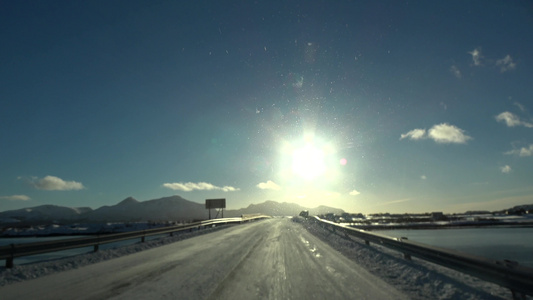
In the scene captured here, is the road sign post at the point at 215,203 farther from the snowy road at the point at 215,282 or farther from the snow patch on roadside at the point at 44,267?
the snowy road at the point at 215,282

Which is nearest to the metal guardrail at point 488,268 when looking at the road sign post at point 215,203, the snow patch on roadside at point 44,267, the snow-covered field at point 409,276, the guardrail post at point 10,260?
the snow-covered field at point 409,276

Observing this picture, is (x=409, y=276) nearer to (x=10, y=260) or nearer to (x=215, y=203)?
(x=10, y=260)

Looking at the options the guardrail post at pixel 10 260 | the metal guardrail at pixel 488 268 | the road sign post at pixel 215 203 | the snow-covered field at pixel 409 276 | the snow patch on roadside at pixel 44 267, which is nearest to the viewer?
the metal guardrail at pixel 488 268

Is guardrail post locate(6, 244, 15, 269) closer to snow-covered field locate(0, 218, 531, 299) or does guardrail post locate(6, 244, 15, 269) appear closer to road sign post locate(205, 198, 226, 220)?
snow-covered field locate(0, 218, 531, 299)

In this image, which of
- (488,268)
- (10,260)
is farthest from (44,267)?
(488,268)

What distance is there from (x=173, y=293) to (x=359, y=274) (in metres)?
5.00

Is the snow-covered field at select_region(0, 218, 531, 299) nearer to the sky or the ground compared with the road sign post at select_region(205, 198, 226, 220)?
nearer to the ground

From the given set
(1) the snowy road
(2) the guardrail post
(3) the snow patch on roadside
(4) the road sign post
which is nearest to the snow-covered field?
(3) the snow patch on roadside

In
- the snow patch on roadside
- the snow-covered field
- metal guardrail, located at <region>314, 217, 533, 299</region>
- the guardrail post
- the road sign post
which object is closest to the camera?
metal guardrail, located at <region>314, 217, 533, 299</region>

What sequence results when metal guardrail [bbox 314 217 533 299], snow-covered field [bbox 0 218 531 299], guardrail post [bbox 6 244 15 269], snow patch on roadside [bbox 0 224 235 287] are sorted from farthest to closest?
guardrail post [bbox 6 244 15 269]
snow patch on roadside [bbox 0 224 235 287]
snow-covered field [bbox 0 218 531 299]
metal guardrail [bbox 314 217 533 299]

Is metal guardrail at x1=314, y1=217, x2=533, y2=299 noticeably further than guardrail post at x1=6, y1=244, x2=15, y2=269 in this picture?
No

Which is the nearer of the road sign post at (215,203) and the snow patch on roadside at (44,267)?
the snow patch on roadside at (44,267)

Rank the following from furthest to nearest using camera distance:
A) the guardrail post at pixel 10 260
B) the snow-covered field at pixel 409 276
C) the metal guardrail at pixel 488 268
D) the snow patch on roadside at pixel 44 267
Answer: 1. the guardrail post at pixel 10 260
2. the snow patch on roadside at pixel 44 267
3. the snow-covered field at pixel 409 276
4. the metal guardrail at pixel 488 268

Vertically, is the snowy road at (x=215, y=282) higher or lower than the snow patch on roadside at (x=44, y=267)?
higher
